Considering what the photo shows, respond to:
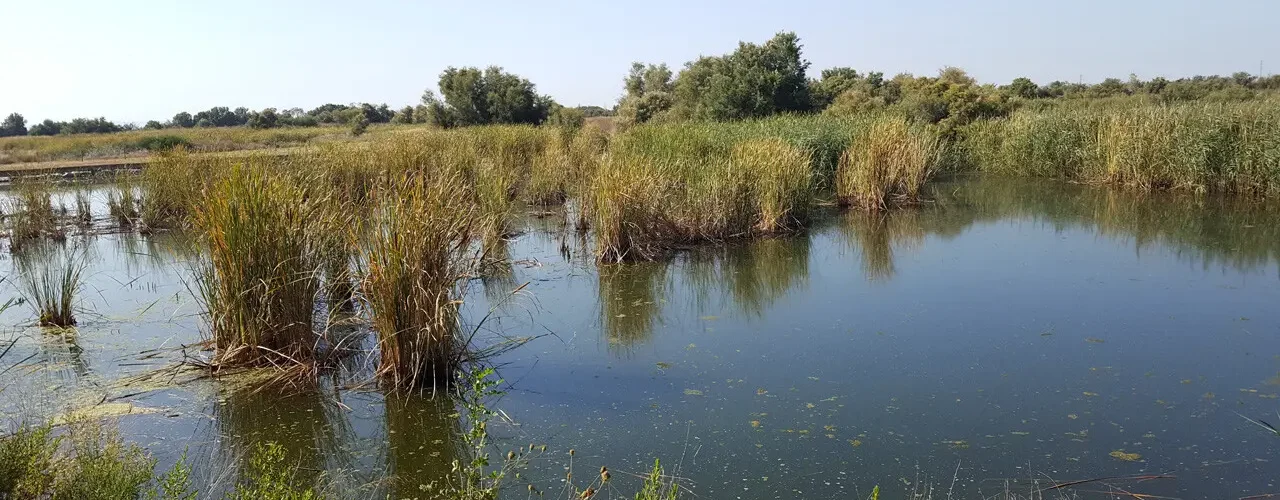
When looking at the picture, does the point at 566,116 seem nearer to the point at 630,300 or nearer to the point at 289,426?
the point at 630,300

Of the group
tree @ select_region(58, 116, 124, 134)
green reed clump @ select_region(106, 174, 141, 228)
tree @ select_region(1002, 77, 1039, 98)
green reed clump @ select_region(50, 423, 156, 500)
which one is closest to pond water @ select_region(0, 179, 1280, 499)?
green reed clump @ select_region(50, 423, 156, 500)

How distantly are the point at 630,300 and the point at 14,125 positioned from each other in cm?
4833

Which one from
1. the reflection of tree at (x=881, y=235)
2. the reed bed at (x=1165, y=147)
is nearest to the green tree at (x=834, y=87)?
the reed bed at (x=1165, y=147)

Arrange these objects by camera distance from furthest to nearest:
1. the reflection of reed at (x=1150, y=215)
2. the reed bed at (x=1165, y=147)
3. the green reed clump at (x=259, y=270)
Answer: the reed bed at (x=1165, y=147) → the reflection of reed at (x=1150, y=215) → the green reed clump at (x=259, y=270)

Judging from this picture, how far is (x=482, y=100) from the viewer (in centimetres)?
2639

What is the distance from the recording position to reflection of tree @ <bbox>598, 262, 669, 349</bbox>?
17.5 ft

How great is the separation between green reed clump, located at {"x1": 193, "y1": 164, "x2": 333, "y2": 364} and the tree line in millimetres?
15289

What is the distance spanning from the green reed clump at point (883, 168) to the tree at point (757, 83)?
31.1ft

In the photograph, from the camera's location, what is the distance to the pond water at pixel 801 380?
3322mm

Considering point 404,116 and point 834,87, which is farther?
point 404,116

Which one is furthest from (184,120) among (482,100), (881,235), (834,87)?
(881,235)

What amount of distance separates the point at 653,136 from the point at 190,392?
30.1ft

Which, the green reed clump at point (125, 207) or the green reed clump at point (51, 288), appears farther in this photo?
the green reed clump at point (125, 207)

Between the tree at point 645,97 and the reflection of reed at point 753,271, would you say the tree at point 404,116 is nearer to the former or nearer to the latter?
the tree at point 645,97
